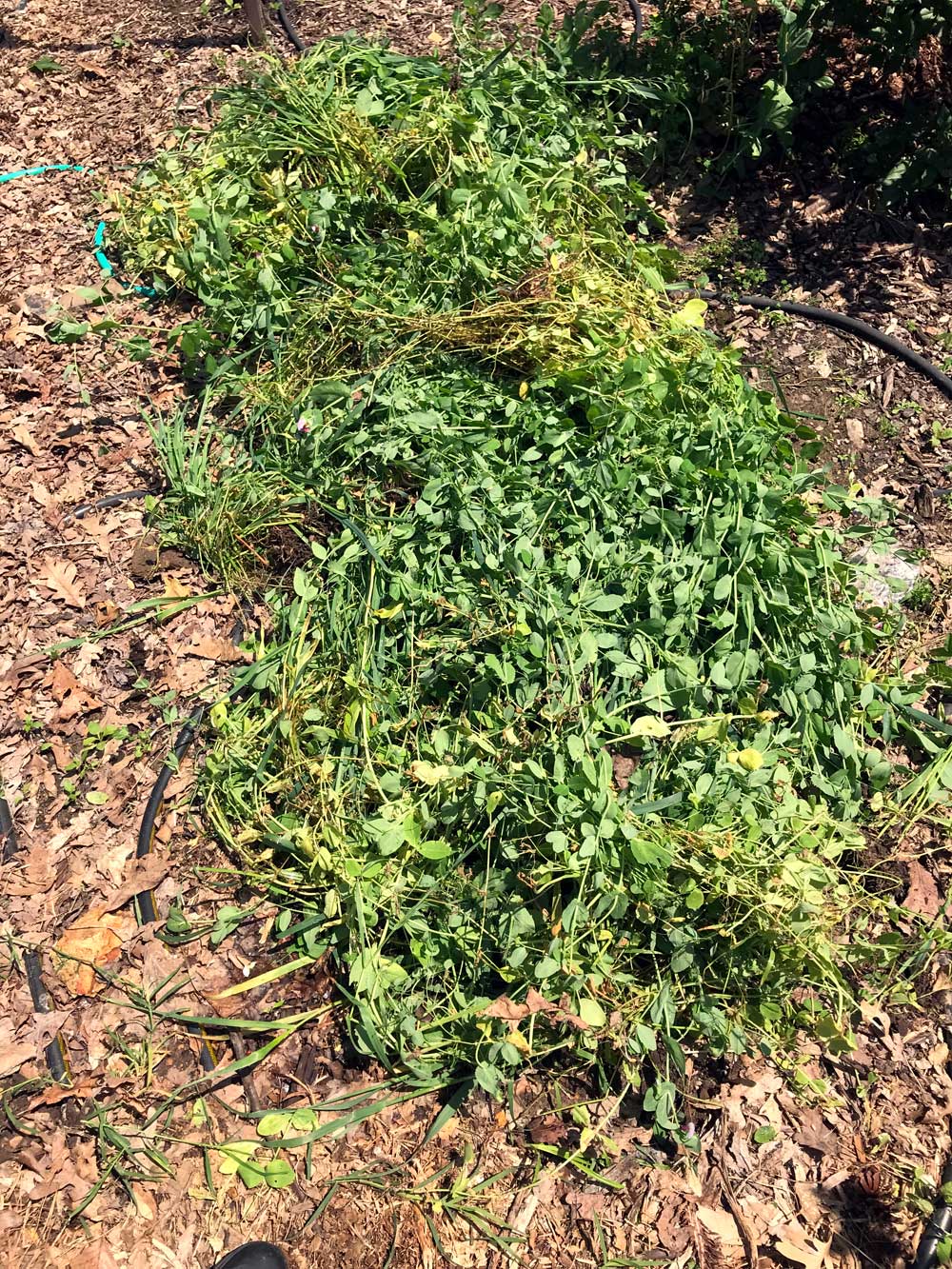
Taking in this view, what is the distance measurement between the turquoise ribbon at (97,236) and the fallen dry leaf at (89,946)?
8.64 ft

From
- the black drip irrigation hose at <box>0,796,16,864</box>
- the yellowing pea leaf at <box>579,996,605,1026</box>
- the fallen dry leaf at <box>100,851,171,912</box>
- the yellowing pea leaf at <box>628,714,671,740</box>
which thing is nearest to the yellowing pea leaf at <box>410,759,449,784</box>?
the yellowing pea leaf at <box>628,714,671,740</box>

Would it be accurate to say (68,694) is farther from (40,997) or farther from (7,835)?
(40,997)

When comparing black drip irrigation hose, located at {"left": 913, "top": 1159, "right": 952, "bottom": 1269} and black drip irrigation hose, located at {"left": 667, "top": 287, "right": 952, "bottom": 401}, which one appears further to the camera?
black drip irrigation hose, located at {"left": 667, "top": 287, "right": 952, "bottom": 401}

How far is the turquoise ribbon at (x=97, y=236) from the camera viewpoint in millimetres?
3951

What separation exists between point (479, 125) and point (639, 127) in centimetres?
95

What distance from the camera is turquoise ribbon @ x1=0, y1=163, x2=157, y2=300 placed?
13.0 ft

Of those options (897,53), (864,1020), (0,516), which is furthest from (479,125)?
(864,1020)

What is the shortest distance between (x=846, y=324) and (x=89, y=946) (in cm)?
340

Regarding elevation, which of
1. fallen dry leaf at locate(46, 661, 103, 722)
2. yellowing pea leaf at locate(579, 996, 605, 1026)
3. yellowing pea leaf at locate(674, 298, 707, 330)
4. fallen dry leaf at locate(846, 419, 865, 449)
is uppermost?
yellowing pea leaf at locate(674, 298, 707, 330)

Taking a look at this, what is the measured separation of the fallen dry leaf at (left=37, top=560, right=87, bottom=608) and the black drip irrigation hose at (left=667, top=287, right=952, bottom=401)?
2.46 meters

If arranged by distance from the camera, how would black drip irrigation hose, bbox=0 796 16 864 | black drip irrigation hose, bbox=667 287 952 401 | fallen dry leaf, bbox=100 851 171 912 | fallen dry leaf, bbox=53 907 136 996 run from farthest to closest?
black drip irrigation hose, bbox=667 287 952 401 → black drip irrigation hose, bbox=0 796 16 864 → fallen dry leaf, bbox=100 851 171 912 → fallen dry leaf, bbox=53 907 136 996

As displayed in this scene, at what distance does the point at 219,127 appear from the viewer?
4.09m

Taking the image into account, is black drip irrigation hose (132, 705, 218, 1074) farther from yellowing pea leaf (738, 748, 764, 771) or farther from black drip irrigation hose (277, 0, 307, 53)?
black drip irrigation hose (277, 0, 307, 53)

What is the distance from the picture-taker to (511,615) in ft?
8.38
